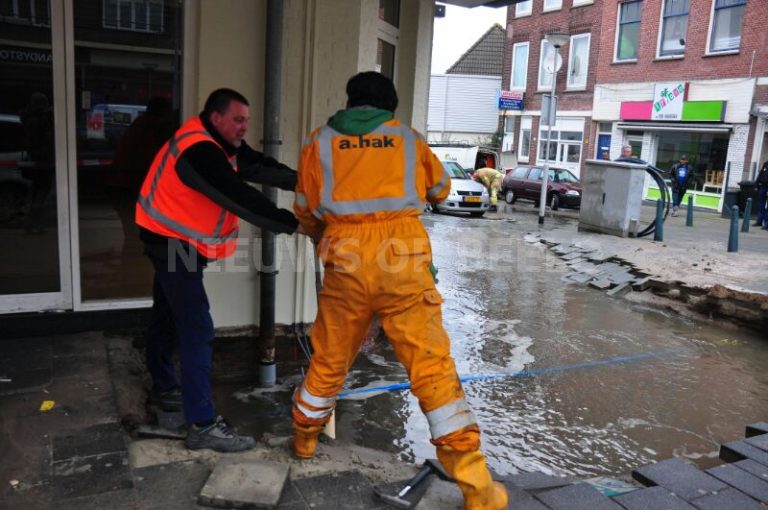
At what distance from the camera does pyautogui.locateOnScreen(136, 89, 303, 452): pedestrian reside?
125 inches

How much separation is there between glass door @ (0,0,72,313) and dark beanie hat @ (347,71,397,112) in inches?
93.8

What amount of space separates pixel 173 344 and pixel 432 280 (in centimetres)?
164

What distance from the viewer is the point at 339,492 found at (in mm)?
2934

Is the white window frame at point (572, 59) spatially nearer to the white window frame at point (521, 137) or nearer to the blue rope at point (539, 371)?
the white window frame at point (521, 137)

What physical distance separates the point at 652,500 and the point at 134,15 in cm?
533

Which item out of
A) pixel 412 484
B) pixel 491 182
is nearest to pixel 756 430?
pixel 412 484

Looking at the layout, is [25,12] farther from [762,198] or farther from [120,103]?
[762,198]

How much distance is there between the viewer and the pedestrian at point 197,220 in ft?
10.4

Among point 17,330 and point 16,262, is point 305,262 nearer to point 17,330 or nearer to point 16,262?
point 17,330

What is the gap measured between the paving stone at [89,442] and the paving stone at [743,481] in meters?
3.03

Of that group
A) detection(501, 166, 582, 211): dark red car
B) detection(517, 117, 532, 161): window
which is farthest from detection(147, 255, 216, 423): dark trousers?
detection(517, 117, 532, 161): window

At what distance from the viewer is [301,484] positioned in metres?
2.98

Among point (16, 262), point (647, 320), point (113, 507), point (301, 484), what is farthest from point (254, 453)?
point (647, 320)

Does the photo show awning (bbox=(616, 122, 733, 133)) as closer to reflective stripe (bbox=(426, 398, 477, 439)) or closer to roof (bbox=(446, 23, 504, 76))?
roof (bbox=(446, 23, 504, 76))
